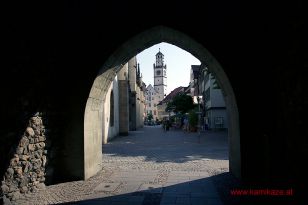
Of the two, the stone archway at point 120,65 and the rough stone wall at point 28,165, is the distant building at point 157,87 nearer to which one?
the stone archway at point 120,65

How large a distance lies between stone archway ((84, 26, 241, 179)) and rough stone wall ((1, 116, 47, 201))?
43.2 inches

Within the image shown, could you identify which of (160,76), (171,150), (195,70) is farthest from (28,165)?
(160,76)

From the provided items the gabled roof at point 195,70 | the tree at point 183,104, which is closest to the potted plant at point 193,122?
the tree at point 183,104

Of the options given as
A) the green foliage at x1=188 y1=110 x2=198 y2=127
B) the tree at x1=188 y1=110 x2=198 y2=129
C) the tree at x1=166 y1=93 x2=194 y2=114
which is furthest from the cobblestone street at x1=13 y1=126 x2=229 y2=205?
the tree at x1=166 y1=93 x2=194 y2=114

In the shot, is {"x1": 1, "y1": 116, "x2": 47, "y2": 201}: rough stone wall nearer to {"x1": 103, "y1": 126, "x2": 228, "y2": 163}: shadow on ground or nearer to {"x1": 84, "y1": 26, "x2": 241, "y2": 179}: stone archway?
{"x1": 84, "y1": 26, "x2": 241, "y2": 179}: stone archway

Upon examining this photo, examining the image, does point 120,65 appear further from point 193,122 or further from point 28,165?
point 193,122

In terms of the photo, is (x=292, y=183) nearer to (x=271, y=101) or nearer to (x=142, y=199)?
(x=271, y=101)

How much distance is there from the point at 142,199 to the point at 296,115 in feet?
9.94

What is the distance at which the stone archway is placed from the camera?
7.43 m

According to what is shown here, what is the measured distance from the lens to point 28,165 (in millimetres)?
6344

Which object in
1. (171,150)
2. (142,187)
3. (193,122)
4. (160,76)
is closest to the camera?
(142,187)

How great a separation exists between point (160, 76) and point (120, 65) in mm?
109431

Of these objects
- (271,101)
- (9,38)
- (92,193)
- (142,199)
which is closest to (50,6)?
(9,38)

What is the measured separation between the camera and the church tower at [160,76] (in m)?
116
